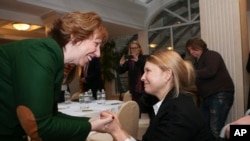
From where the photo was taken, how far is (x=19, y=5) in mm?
5703

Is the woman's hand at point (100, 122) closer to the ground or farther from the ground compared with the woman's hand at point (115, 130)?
farther from the ground

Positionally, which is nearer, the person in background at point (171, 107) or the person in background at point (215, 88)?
the person in background at point (171, 107)

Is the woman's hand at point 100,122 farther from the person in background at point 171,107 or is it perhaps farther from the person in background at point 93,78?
the person in background at point 93,78

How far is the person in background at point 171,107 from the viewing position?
1.29 meters

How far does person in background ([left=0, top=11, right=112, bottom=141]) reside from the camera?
2.91 feet

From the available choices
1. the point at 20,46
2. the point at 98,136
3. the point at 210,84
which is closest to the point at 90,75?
the point at 98,136

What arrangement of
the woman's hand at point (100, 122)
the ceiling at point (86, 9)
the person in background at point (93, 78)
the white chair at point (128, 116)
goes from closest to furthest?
the woman's hand at point (100, 122), the white chair at point (128, 116), the person in background at point (93, 78), the ceiling at point (86, 9)

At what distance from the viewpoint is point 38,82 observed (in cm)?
88

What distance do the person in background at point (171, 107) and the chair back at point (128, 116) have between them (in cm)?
99

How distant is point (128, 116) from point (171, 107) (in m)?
1.40

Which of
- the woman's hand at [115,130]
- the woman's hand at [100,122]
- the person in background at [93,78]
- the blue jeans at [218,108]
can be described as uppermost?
the person in background at [93,78]

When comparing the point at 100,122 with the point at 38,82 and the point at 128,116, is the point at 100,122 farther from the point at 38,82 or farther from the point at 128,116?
the point at 128,116

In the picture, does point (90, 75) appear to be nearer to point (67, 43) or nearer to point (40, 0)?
point (40, 0)

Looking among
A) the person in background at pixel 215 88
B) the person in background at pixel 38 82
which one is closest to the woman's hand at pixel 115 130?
the person in background at pixel 38 82
